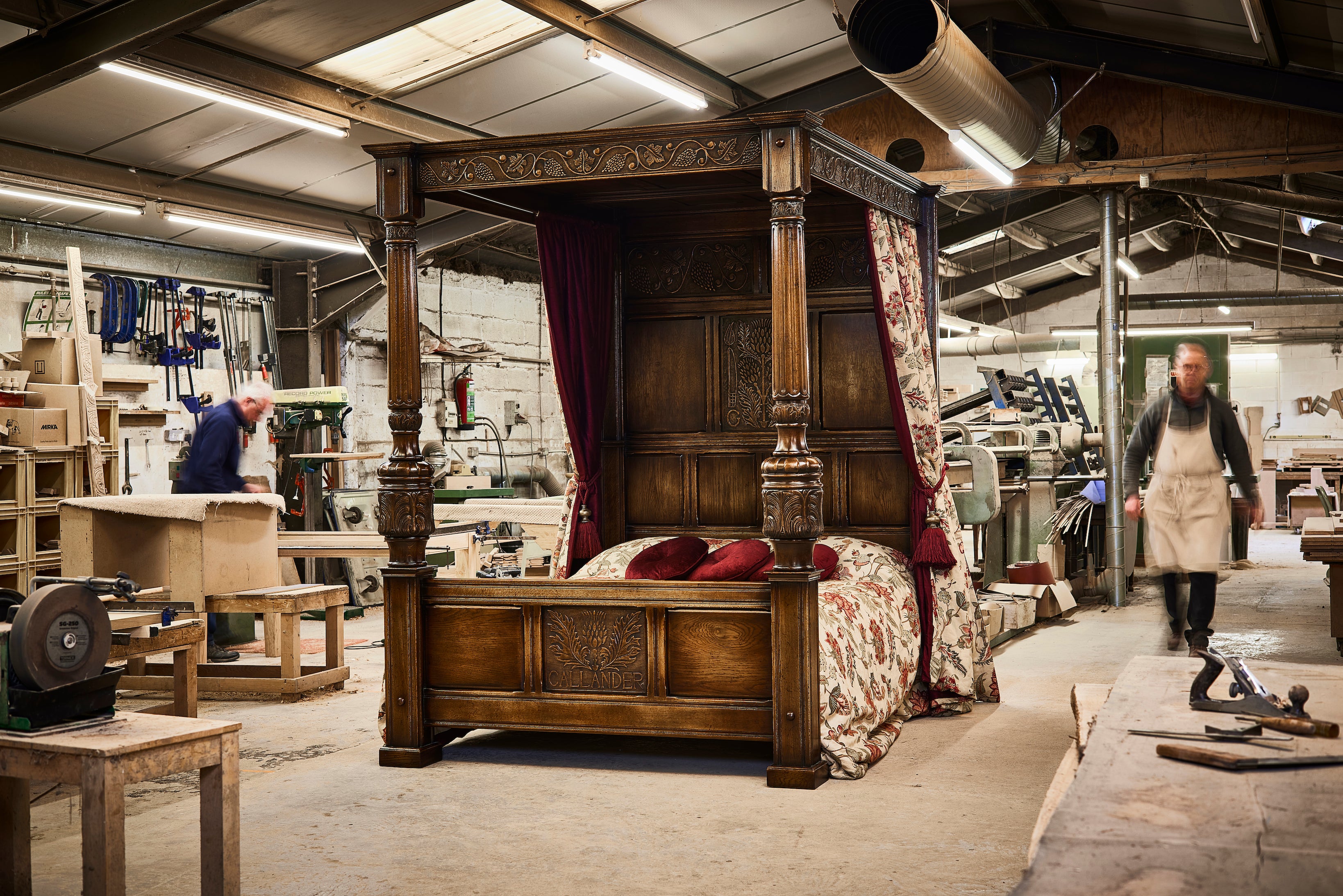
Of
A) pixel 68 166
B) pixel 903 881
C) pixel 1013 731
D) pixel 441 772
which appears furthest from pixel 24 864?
pixel 68 166

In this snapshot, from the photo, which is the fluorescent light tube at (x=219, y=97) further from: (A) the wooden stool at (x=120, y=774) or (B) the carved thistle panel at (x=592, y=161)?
(A) the wooden stool at (x=120, y=774)

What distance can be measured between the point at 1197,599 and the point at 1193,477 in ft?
2.07

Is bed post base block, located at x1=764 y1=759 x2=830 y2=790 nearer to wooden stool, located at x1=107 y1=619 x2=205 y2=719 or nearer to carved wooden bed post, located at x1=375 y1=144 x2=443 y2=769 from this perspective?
carved wooden bed post, located at x1=375 y1=144 x2=443 y2=769

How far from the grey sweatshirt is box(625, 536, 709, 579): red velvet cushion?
6.74 feet

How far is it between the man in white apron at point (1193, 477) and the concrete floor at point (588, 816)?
978mm

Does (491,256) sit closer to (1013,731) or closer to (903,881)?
(1013,731)

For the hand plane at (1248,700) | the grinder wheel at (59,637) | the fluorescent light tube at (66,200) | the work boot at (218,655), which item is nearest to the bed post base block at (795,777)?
the hand plane at (1248,700)

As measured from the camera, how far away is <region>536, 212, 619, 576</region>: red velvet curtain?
6258 millimetres

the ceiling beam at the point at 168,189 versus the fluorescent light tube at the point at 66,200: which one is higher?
the ceiling beam at the point at 168,189

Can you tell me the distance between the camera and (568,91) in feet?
28.3

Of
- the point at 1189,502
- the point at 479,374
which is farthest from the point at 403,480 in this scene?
the point at 479,374

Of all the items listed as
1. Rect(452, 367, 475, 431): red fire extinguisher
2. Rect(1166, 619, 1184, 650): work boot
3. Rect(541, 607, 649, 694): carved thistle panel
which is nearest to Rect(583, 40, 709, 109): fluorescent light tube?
Rect(541, 607, 649, 694): carved thistle panel

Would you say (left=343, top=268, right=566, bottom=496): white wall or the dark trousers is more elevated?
(left=343, top=268, right=566, bottom=496): white wall

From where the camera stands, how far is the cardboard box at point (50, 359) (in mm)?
8398
